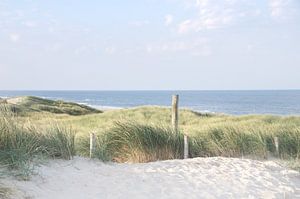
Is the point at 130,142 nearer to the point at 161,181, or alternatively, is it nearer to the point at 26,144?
the point at 161,181

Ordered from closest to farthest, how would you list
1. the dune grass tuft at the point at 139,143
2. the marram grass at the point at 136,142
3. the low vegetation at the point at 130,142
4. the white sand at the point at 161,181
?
the white sand at the point at 161,181, the low vegetation at the point at 130,142, the marram grass at the point at 136,142, the dune grass tuft at the point at 139,143

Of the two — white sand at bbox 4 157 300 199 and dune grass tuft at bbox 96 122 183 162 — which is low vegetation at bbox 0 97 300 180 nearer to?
dune grass tuft at bbox 96 122 183 162

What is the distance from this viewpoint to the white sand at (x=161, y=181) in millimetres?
8000

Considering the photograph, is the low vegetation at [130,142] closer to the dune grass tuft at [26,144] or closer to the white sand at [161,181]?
the dune grass tuft at [26,144]

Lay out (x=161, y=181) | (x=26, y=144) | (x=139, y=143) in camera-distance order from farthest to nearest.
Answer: (x=139, y=143)
(x=26, y=144)
(x=161, y=181)

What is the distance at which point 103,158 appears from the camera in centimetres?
1042

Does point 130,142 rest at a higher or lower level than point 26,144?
lower

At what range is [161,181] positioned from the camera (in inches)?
352

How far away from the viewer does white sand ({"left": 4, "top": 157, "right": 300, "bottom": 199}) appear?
800 cm

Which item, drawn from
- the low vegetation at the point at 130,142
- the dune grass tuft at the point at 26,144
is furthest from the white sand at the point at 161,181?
the low vegetation at the point at 130,142

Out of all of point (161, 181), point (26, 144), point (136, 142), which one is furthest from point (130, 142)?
point (26, 144)

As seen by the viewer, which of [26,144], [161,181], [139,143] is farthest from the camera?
[139,143]

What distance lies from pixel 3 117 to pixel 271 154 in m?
7.08

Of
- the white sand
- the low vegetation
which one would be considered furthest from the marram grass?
the white sand
